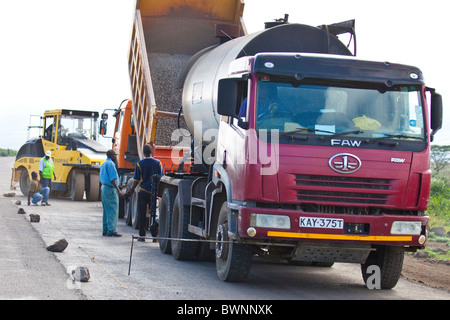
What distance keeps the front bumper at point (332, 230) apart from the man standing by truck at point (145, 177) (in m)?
5.27

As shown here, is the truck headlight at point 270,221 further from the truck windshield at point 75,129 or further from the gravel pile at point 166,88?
the truck windshield at point 75,129

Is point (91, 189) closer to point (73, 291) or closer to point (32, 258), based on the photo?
point (32, 258)

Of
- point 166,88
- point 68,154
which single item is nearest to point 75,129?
point 68,154

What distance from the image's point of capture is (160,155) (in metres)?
14.2

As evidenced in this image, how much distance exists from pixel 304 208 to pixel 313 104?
1.16 meters

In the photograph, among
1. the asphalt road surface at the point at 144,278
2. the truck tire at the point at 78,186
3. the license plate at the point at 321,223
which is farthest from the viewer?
the truck tire at the point at 78,186

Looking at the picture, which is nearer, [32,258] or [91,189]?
[32,258]

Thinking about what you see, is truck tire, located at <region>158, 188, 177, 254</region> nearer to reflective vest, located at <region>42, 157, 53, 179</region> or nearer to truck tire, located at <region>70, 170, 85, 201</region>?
reflective vest, located at <region>42, 157, 53, 179</region>

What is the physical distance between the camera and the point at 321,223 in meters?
7.95

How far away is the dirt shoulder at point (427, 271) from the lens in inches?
398

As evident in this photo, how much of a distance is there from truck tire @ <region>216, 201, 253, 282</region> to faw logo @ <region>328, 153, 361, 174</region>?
138 centimetres

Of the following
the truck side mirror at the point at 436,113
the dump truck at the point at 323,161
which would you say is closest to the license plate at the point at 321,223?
the dump truck at the point at 323,161

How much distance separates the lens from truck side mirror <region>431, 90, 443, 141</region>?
852 cm

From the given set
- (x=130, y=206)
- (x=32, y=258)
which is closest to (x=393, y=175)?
(x=32, y=258)
